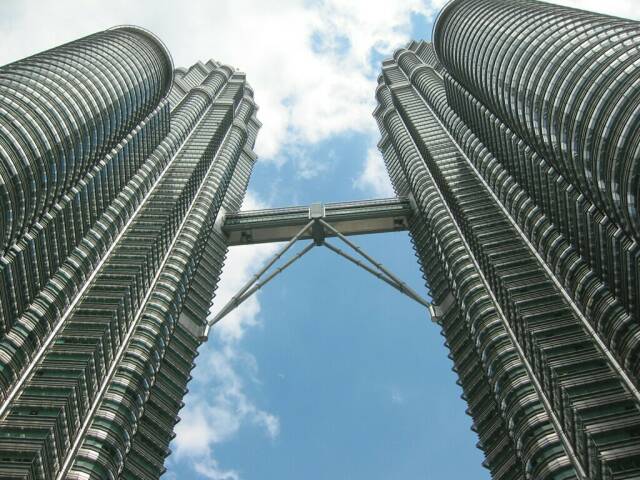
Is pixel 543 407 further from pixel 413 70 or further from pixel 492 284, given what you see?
pixel 413 70

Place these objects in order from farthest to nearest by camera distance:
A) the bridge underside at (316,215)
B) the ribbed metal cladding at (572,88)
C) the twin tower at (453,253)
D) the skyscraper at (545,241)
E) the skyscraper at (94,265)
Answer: the bridge underside at (316,215), the skyscraper at (94,265), the twin tower at (453,253), the skyscraper at (545,241), the ribbed metal cladding at (572,88)

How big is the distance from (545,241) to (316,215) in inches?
1796

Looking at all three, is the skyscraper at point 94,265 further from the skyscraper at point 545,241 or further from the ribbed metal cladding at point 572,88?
the ribbed metal cladding at point 572,88

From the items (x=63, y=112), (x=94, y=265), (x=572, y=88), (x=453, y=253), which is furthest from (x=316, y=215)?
(x=572, y=88)

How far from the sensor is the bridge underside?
116375 millimetres

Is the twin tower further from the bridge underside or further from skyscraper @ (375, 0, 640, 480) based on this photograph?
the bridge underside

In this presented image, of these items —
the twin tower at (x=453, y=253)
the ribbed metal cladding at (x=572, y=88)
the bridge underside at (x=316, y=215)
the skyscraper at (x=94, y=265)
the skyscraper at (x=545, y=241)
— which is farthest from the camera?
the bridge underside at (x=316, y=215)

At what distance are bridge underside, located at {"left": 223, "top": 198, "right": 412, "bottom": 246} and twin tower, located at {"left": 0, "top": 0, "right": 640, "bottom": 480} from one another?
10.3 m

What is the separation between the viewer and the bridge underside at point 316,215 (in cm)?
11638

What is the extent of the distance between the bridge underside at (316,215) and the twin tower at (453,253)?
10.3 metres

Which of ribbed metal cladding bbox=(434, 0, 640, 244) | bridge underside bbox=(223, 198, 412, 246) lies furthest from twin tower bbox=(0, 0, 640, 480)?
bridge underside bbox=(223, 198, 412, 246)

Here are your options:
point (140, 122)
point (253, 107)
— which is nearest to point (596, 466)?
point (140, 122)

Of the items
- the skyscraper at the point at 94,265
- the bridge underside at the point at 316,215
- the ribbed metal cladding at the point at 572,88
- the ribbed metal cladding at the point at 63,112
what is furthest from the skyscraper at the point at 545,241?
the ribbed metal cladding at the point at 63,112

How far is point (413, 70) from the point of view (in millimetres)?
162375
